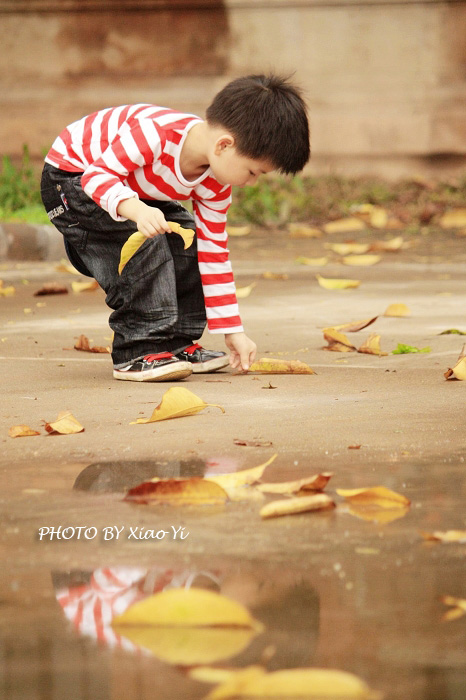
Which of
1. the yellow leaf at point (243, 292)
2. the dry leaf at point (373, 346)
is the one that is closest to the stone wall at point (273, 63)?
the yellow leaf at point (243, 292)

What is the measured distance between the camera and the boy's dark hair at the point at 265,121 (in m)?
2.85

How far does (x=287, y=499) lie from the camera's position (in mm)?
1725

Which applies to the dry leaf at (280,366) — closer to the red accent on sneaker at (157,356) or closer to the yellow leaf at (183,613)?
the red accent on sneaker at (157,356)

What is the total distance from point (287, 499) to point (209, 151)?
1.40 meters

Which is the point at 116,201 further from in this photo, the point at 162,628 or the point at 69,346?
the point at 162,628

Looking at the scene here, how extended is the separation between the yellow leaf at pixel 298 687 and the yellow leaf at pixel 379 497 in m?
Result: 0.60

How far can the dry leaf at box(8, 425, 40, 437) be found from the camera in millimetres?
2188

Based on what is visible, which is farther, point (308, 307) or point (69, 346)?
point (308, 307)

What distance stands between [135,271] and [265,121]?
523 millimetres

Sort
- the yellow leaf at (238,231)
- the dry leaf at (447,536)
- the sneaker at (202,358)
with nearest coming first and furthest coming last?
the dry leaf at (447,536) → the sneaker at (202,358) → the yellow leaf at (238,231)

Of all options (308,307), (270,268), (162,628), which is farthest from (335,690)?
(270,268)

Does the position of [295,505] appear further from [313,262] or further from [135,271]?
[313,262]

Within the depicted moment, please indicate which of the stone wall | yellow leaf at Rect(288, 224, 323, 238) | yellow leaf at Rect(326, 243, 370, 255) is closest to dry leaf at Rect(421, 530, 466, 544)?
yellow leaf at Rect(326, 243, 370, 255)

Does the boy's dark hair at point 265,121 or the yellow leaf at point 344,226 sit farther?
the yellow leaf at point 344,226
